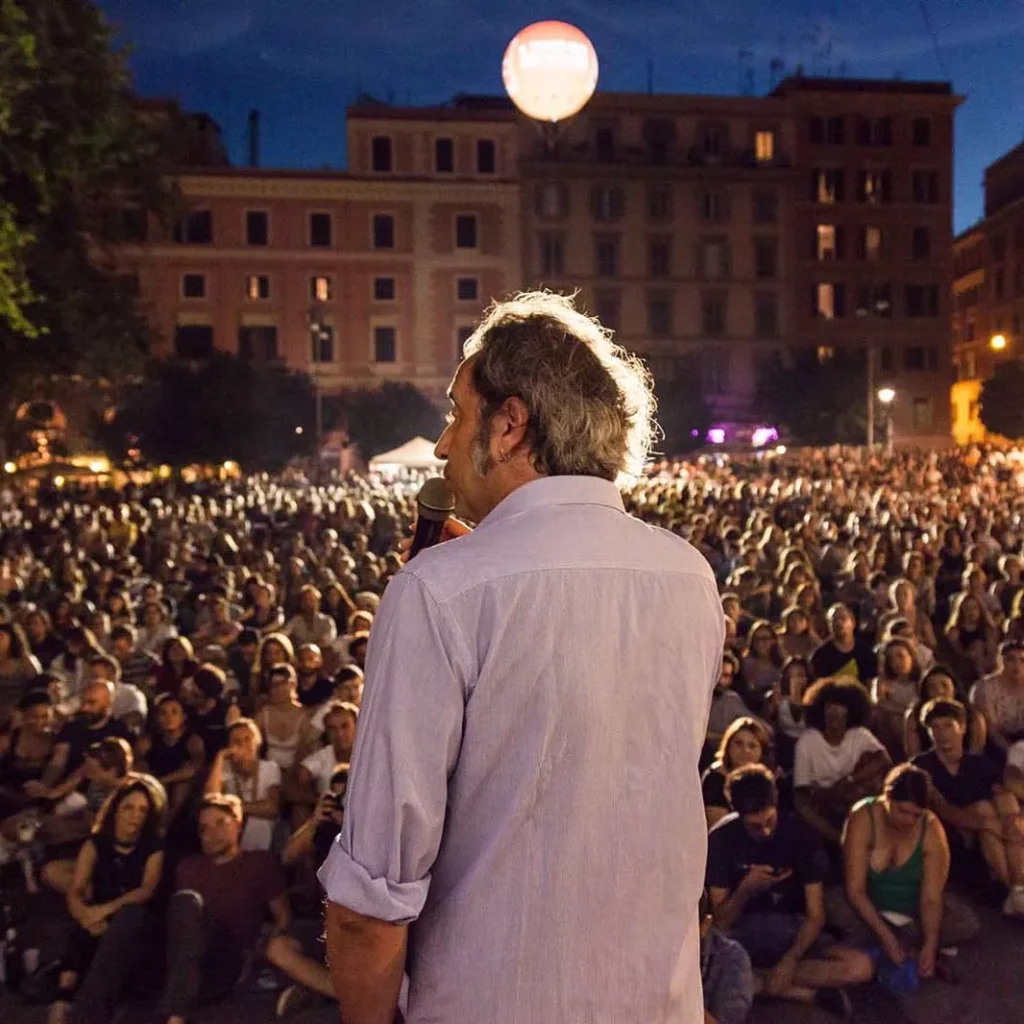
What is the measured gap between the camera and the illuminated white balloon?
7383 millimetres

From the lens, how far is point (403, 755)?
1302mm

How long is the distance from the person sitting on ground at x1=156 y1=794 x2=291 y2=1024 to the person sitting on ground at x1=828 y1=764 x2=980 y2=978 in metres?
2.48

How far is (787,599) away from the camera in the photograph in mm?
10664

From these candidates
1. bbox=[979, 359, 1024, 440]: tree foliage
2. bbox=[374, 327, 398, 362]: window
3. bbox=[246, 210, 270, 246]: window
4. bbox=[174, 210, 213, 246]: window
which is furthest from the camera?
bbox=[979, 359, 1024, 440]: tree foliage

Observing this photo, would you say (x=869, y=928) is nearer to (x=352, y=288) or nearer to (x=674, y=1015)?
(x=674, y=1015)

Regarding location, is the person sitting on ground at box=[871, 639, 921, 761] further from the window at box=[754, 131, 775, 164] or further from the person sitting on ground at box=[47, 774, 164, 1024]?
the window at box=[754, 131, 775, 164]

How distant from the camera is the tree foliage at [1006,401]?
48.7 meters

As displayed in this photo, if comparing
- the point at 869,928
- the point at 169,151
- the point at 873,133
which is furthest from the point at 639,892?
the point at 873,133

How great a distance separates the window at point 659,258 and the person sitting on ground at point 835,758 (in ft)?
149

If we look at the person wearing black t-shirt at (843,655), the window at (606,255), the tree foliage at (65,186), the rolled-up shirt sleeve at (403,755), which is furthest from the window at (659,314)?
the rolled-up shirt sleeve at (403,755)

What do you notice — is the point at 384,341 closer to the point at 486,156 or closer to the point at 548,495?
the point at 486,156

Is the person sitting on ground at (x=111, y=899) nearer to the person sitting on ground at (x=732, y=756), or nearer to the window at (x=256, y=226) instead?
the person sitting on ground at (x=732, y=756)

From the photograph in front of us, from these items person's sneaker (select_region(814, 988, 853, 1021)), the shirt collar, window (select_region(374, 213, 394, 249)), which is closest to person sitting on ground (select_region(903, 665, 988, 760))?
person's sneaker (select_region(814, 988, 853, 1021))

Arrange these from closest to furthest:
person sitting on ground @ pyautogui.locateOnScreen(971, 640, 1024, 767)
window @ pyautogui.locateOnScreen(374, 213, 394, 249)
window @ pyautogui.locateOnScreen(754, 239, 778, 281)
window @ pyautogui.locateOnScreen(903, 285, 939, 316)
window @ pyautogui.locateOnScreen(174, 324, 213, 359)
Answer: person sitting on ground @ pyautogui.locateOnScreen(971, 640, 1024, 767)
window @ pyautogui.locateOnScreen(174, 324, 213, 359)
window @ pyautogui.locateOnScreen(374, 213, 394, 249)
window @ pyautogui.locateOnScreen(754, 239, 778, 281)
window @ pyautogui.locateOnScreen(903, 285, 939, 316)
